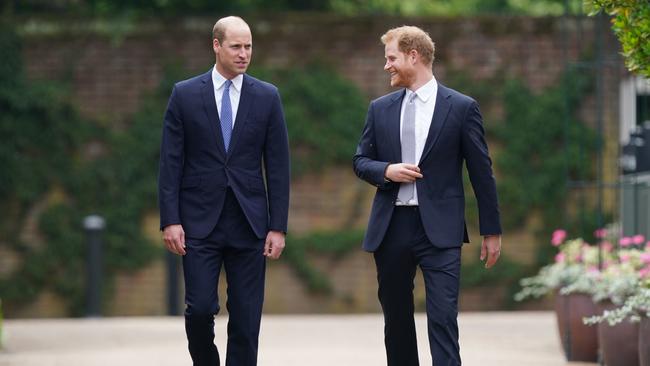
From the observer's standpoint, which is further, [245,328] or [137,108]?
[137,108]

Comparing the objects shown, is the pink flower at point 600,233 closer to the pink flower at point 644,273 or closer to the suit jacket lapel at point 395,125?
the pink flower at point 644,273

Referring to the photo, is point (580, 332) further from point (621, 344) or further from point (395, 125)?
point (395, 125)

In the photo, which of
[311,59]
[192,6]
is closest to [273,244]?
[311,59]

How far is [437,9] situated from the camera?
22.1 m

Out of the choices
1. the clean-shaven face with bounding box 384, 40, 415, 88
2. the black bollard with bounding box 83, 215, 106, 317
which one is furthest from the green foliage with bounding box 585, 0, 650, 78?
the black bollard with bounding box 83, 215, 106, 317

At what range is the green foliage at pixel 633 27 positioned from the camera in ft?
21.7

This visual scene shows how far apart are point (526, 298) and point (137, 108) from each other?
4.34 metres

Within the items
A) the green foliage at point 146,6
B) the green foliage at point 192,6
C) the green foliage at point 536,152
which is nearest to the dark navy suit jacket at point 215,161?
the green foliage at point 536,152

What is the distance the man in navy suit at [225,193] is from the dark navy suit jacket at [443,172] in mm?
417

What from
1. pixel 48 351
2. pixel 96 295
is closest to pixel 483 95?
pixel 96 295

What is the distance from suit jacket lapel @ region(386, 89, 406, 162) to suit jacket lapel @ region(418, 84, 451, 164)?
125mm

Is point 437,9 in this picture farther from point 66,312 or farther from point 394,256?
point 394,256

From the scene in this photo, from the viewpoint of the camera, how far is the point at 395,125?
6516 millimetres

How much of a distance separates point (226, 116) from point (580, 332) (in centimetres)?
357
